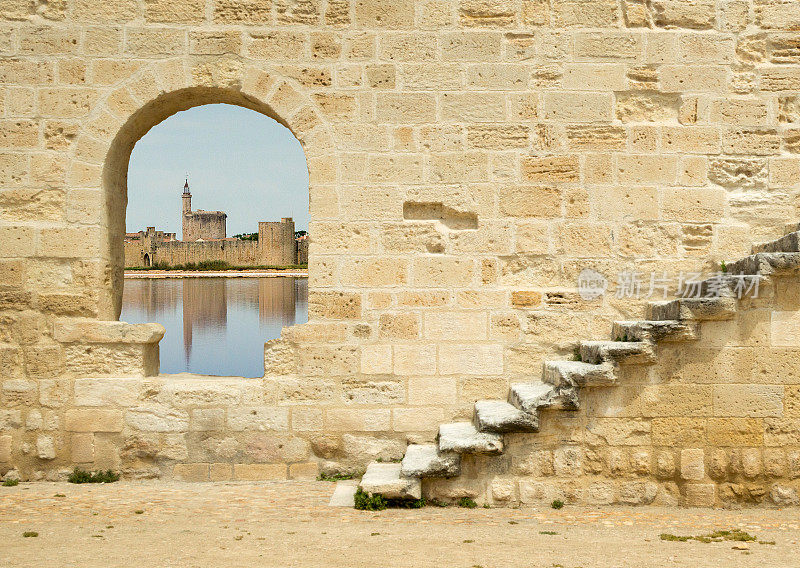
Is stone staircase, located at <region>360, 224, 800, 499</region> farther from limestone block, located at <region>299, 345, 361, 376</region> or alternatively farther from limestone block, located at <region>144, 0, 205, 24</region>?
limestone block, located at <region>144, 0, 205, 24</region>

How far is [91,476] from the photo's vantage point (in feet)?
15.4

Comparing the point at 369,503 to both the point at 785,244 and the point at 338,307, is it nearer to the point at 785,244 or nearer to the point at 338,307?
the point at 338,307

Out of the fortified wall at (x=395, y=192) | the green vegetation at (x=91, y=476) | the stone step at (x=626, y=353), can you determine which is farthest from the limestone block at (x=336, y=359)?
the stone step at (x=626, y=353)

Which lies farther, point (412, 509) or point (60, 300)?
point (60, 300)

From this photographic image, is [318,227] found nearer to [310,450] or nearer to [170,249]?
[310,450]

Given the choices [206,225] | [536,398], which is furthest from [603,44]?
[206,225]

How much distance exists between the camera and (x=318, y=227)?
4.73 m

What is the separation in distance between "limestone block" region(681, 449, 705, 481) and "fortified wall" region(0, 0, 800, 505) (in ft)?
2.95

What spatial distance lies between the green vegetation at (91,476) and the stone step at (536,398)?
2.86 meters

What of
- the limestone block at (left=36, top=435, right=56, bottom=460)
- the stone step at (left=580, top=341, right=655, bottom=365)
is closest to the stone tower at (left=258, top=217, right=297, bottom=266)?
the limestone block at (left=36, top=435, right=56, bottom=460)

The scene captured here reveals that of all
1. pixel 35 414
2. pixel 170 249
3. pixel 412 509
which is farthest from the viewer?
pixel 170 249

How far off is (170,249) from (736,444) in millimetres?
18419

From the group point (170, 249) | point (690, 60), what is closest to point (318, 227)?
point (690, 60)

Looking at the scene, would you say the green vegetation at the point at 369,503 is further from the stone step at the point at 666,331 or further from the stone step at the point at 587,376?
the stone step at the point at 666,331
